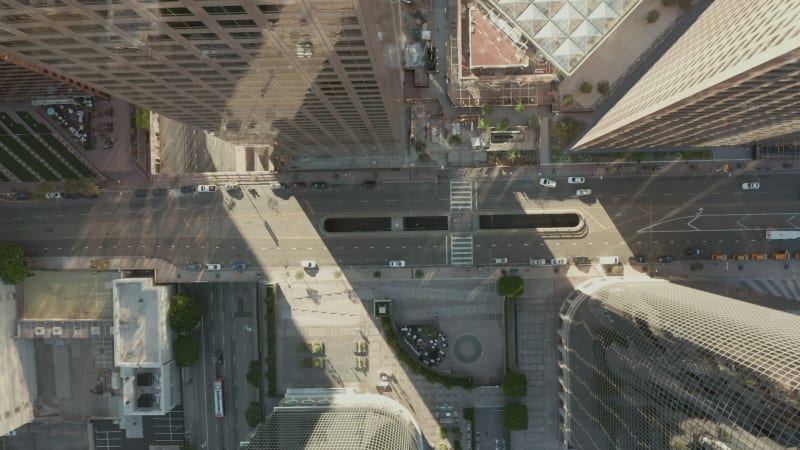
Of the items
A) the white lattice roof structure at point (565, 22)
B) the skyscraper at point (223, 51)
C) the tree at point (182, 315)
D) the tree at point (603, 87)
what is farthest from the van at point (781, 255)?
the tree at point (182, 315)

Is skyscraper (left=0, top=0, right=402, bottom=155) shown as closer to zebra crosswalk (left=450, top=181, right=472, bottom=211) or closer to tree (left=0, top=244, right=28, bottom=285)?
zebra crosswalk (left=450, top=181, right=472, bottom=211)

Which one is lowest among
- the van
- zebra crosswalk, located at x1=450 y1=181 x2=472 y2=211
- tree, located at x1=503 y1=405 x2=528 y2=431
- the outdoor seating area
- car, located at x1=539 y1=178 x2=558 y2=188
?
tree, located at x1=503 y1=405 x2=528 y2=431

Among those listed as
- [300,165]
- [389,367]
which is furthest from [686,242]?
[300,165]

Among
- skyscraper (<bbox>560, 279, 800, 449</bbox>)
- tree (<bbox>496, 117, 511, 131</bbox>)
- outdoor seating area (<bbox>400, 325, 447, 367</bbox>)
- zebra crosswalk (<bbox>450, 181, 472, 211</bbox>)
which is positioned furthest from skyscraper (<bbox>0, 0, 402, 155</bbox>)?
outdoor seating area (<bbox>400, 325, 447, 367</bbox>)

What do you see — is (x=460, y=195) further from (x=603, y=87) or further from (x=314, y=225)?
(x=603, y=87)

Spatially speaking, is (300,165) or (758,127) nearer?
(758,127)

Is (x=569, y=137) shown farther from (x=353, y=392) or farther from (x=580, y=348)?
(x=353, y=392)

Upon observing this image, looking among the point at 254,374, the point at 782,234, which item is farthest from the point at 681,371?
the point at 254,374

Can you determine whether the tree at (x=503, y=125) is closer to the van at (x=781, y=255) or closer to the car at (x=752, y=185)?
the car at (x=752, y=185)
